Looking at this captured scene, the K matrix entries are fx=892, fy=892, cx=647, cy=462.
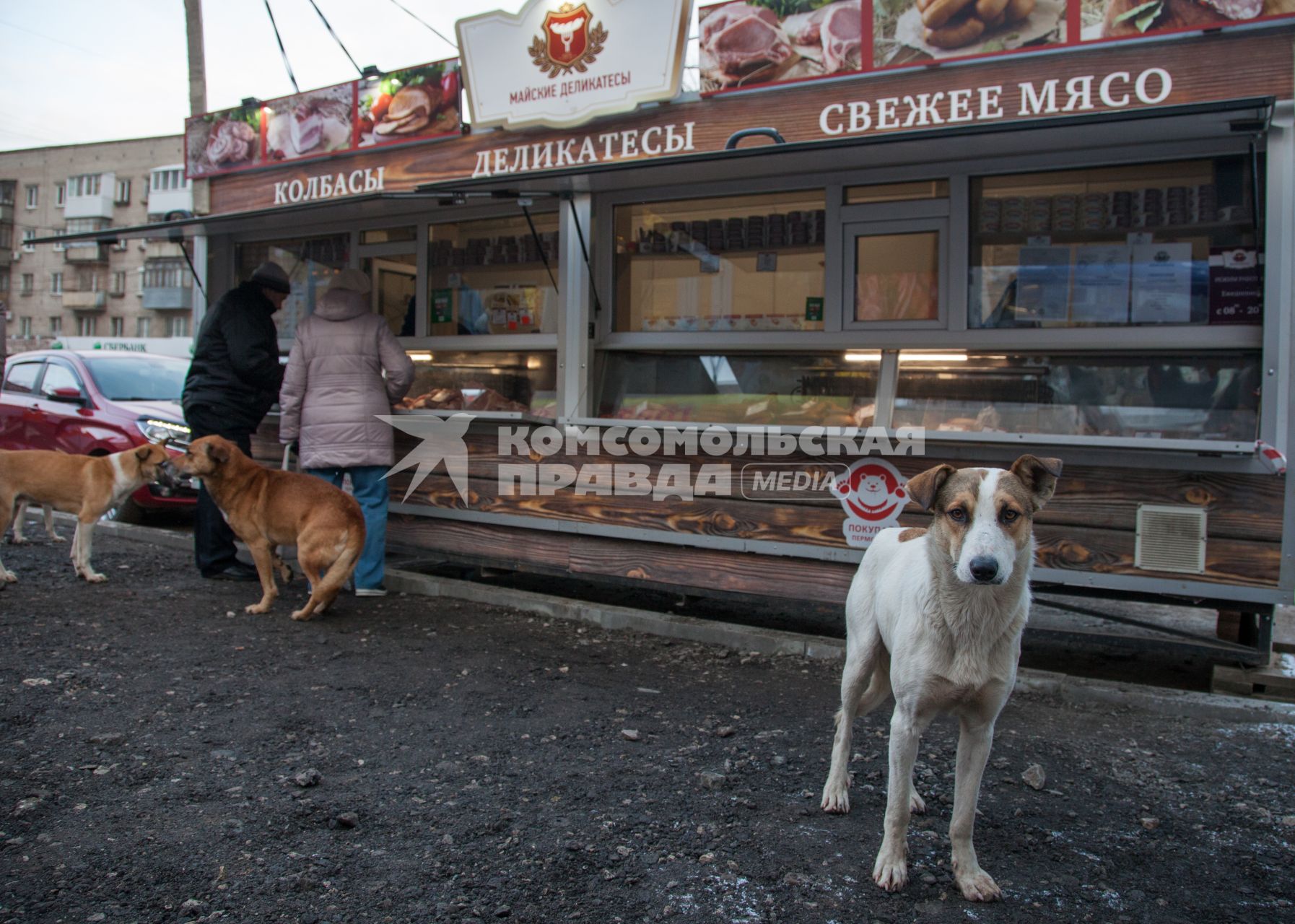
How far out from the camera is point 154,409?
30.1ft

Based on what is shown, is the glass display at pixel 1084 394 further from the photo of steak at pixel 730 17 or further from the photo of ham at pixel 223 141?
the photo of ham at pixel 223 141

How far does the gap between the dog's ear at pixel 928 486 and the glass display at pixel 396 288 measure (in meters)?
5.81

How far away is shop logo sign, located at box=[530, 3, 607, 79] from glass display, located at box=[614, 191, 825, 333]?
106 centimetres

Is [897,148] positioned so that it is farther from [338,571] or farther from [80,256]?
[80,256]

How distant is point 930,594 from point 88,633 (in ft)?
16.1

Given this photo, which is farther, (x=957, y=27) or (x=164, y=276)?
(x=164, y=276)

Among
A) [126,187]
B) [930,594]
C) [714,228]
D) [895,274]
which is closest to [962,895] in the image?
[930,594]

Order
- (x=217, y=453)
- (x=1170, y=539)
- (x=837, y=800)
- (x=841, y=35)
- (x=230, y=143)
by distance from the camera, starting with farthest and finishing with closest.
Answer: (x=230, y=143) < (x=217, y=453) < (x=841, y=35) < (x=1170, y=539) < (x=837, y=800)

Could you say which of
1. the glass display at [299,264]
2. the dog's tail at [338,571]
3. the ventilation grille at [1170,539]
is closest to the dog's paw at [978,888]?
the ventilation grille at [1170,539]

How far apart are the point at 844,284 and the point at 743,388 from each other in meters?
0.96

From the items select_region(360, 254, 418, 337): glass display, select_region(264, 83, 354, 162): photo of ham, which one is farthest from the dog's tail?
select_region(264, 83, 354, 162): photo of ham

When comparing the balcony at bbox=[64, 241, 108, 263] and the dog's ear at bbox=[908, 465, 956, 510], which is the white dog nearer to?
the dog's ear at bbox=[908, 465, 956, 510]

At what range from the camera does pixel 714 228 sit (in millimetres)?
6375

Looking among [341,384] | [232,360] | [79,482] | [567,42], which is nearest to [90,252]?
[79,482]
